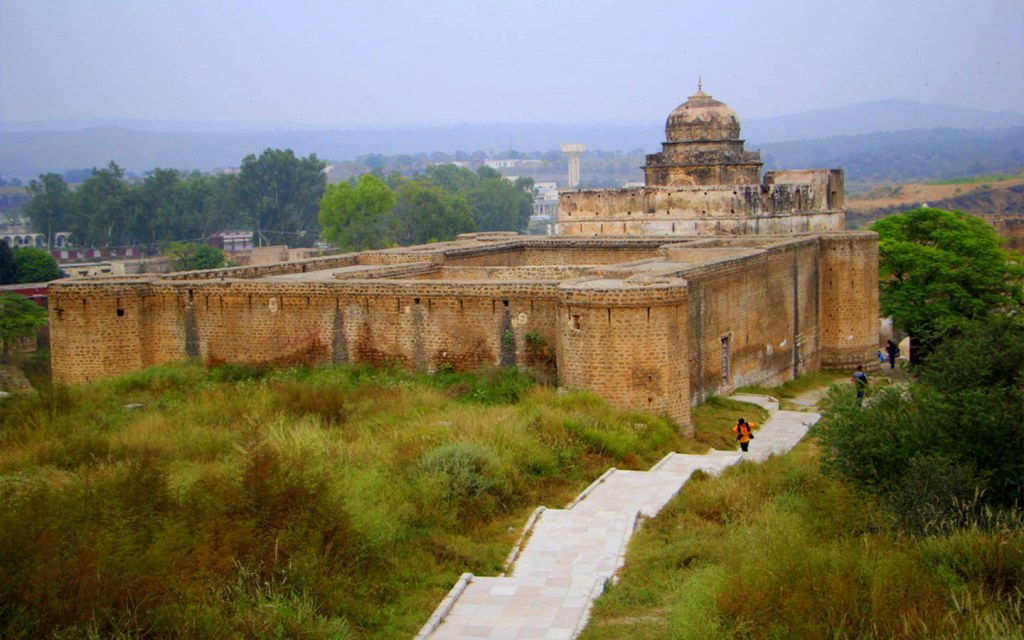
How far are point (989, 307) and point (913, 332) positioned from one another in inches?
60.8

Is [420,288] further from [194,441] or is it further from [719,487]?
[719,487]

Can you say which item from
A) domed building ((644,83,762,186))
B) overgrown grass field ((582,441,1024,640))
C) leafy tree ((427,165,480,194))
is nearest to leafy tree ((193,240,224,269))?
domed building ((644,83,762,186))

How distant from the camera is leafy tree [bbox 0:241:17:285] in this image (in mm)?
43547

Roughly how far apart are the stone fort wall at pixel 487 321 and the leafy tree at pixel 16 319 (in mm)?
14213

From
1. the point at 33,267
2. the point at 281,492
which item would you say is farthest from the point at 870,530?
the point at 33,267

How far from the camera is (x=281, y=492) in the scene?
359 inches

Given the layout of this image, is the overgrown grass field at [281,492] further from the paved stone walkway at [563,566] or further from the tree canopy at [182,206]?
the tree canopy at [182,206]

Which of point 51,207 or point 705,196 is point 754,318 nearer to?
point 705,196

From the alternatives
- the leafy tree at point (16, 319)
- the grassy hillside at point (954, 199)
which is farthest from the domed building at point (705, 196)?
the grassy hillside at point (954, 199)

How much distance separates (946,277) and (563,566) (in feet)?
58.8

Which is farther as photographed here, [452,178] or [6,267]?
[452,178]

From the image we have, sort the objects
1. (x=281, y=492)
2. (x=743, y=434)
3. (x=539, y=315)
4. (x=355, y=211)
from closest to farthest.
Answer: (x=281, y=492), (x=743, y=434), (x=539, y=315), (x=355, y=211)

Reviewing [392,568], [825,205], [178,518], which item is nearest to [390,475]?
[392,568]

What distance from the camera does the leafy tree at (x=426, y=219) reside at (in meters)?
57.8
